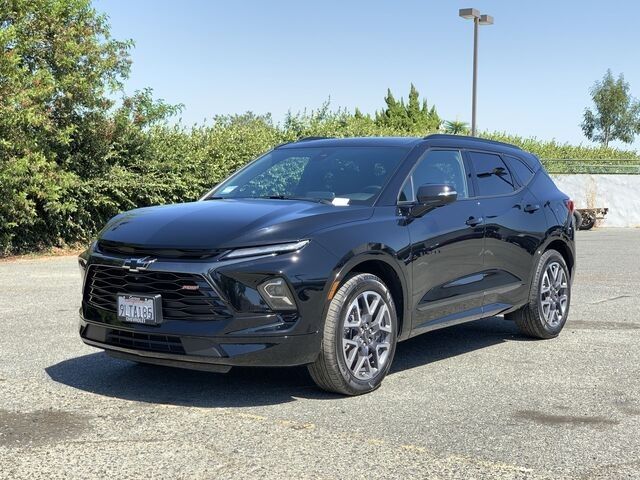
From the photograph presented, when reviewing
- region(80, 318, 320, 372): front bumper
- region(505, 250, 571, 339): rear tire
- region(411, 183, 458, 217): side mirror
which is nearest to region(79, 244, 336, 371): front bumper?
region(80, 318, 320, 372): front bumper

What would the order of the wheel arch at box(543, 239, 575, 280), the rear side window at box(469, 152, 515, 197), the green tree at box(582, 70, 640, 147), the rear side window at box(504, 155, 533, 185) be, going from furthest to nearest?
1. the green tree at box(582, 70, 640, 147)
2. the wheel arch at box(543, 239, 575, 280)
3. the rear side window at box(504, 155, 533, 185)
4. the rear side window at box(469, 152, 515, 197)

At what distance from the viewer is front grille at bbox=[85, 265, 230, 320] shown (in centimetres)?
505

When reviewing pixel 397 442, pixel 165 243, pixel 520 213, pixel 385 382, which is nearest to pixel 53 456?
pixel 165 243

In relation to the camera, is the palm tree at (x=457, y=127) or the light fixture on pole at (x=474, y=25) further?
the palm tree at (x=457, y=127)

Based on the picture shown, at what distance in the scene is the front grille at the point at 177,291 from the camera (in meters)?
5.05

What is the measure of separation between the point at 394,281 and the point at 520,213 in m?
2.05

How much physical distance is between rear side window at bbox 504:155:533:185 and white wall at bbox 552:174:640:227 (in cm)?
2953

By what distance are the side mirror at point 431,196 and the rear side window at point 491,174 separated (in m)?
1.00

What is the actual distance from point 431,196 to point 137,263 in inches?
84.1

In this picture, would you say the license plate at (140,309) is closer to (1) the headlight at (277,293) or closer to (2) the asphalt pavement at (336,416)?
(2) the asphalt pavement at (336,416)

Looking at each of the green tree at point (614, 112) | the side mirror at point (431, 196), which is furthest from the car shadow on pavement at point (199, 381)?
the green tree at point (614, 112)

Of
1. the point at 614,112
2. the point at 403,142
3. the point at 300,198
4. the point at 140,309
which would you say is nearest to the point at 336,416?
the point at 140,309

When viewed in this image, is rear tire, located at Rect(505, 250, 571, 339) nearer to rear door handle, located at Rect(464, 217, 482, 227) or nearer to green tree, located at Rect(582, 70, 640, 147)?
rear door handle, located at Rect(464, 217, 482, 227)

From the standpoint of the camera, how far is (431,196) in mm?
6008
